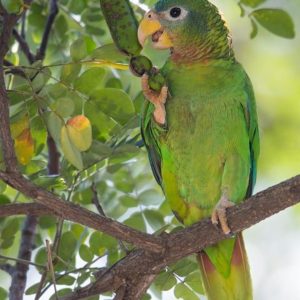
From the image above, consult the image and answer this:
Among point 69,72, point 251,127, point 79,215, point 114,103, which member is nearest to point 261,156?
point 251,127

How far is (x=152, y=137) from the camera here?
242 centimetres

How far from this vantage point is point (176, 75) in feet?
7.91

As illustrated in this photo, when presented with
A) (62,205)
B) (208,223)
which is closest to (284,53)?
(208,223)

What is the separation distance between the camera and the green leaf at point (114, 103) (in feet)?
6.82

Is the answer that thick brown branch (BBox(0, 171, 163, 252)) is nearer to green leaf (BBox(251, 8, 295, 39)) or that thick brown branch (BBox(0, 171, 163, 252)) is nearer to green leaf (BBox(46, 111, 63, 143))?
green leaf (BBox(46, 111, 63, 143))

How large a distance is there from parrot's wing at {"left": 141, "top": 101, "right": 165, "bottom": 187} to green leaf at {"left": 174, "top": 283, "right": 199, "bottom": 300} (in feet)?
1.32

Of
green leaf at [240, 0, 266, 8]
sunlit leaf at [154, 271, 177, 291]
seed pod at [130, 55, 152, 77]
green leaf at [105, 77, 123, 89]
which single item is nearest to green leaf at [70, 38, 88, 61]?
seed pod at [130, 55, 152, 77]

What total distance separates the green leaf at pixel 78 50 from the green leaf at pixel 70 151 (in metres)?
0.26

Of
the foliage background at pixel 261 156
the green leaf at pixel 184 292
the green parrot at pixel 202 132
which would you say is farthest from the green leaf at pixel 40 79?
the green leaf at pixel 184 292

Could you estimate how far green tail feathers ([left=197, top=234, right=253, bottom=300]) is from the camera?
235 centimetres

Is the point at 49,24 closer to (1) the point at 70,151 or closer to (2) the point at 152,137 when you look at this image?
(2) the point at 152,137

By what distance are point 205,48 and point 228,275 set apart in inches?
29.9

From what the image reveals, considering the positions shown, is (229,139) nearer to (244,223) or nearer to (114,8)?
(244,223)

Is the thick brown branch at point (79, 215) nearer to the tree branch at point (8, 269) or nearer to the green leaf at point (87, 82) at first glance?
the green leaf at point (87, 82)
